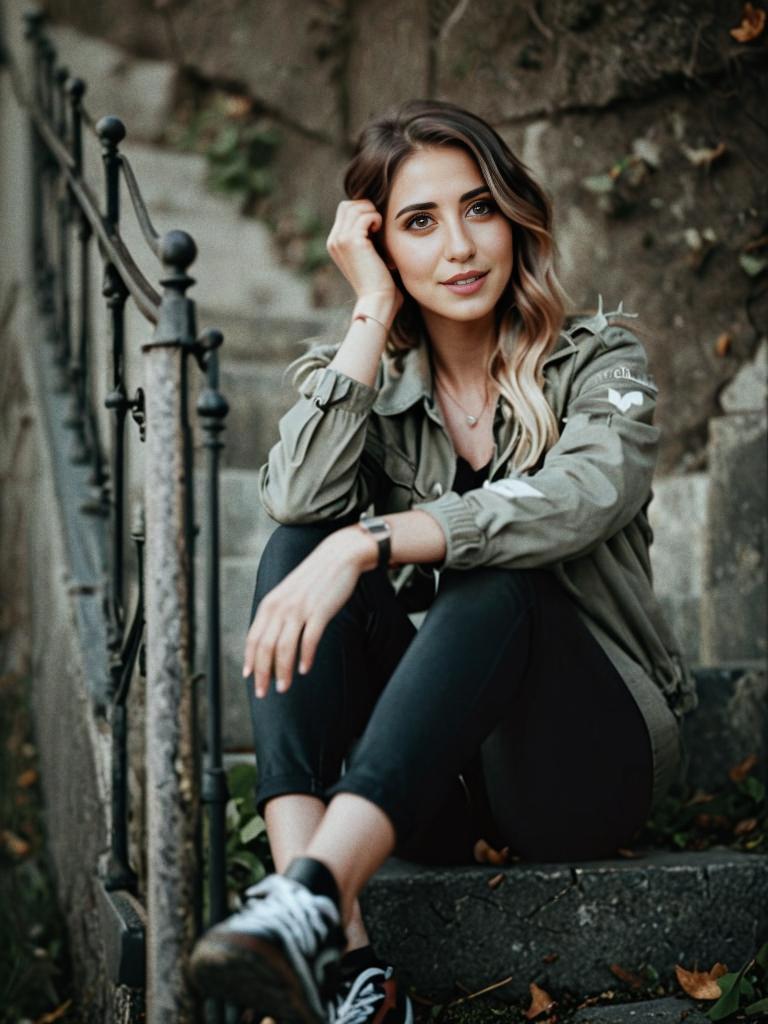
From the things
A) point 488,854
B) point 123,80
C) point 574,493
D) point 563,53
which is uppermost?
point 123,80

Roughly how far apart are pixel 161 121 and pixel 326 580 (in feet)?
14.7

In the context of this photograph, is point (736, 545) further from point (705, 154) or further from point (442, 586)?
point (442, 586)

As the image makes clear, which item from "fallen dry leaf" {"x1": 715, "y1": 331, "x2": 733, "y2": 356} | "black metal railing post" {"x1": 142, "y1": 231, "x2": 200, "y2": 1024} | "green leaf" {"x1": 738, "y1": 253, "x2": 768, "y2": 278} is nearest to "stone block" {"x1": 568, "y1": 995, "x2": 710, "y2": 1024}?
"black metal railing post" {"x1": 142, "y1": 231, "x2": 200, "y2": 1024}

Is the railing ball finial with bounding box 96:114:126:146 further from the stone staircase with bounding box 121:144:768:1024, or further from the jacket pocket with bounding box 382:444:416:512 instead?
the jacket pocket with bounding box 382:444:416:512

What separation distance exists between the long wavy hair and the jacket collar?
3 cm

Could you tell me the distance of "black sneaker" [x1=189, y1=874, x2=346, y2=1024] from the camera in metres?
1.40

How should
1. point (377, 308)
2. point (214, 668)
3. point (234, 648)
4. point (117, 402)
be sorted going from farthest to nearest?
point (234, 648), point (377, 308), point (117, 402), point (214, 668)

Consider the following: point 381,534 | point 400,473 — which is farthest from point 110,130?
point 381,534

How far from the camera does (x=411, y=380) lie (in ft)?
7.98

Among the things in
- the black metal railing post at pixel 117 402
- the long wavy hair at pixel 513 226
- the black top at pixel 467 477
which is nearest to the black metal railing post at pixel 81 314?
the black metal railing post at pixel 117 402

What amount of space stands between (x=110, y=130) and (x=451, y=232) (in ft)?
2.32

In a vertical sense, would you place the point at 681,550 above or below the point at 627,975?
above

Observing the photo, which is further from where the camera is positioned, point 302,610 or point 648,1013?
point 648,1013

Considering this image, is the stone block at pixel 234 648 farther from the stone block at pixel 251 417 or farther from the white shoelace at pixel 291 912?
the white shoelace at pixel 291 912
